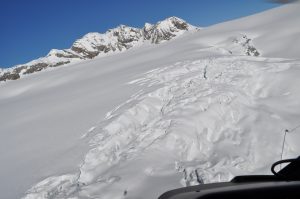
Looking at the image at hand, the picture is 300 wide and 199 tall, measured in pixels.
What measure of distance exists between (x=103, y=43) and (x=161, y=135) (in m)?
167

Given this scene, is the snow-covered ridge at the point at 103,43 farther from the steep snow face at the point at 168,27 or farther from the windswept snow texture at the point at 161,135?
the windswept snow texture at the point at 161,135

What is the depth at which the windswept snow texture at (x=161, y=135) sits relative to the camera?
7.33 m

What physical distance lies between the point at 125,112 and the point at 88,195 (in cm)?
386

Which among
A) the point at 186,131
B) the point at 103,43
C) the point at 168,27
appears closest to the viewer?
the point at 186,131

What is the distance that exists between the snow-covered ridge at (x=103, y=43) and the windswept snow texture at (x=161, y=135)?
371ft

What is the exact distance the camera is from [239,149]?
26.2 ft

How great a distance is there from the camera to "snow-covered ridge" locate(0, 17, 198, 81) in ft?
441

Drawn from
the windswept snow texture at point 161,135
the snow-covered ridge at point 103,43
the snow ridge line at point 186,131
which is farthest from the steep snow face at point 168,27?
the snow ridge line at point 186,131

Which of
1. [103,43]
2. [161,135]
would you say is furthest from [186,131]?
[103,43]

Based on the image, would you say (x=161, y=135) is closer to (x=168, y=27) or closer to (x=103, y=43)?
(x=168, y=27)

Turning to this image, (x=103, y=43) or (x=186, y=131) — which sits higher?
(x=103, y=43)

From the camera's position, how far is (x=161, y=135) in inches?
349

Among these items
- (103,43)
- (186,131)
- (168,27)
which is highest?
(103,43)

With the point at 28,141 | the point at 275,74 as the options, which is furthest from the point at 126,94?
the point at 275,74
